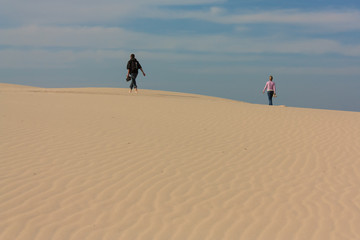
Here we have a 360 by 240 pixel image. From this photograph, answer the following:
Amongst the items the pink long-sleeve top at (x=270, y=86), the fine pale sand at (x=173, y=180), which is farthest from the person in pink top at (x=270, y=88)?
the fine pale sand at (x=173, y=180)

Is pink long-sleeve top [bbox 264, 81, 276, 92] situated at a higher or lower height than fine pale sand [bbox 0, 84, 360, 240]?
higher

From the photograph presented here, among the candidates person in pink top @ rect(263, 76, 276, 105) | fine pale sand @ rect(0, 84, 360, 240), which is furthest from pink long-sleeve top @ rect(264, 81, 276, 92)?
fine pale sand @ rect(0, 84, 360, 240)

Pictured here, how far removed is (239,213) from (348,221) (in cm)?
139

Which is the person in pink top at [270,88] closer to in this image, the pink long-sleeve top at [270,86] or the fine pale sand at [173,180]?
the pink long-sleeve top at [270,86]

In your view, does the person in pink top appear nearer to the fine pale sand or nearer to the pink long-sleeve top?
the pink long-sleeve top

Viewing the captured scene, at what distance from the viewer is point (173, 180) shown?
6.29 m

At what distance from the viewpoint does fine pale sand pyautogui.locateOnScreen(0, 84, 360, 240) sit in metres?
4.75

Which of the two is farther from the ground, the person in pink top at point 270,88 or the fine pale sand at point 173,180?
the person in pink top at point 270,88

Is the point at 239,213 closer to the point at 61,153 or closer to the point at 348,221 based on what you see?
the point at 348,221

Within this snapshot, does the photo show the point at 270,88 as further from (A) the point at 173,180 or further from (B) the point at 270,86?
(A) the point at 173,180

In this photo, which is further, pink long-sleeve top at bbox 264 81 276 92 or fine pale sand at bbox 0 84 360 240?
pink long-sleeve top at bbox 264 81 276 92

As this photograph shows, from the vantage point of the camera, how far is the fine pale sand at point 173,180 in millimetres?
4754

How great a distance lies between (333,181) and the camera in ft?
22.3

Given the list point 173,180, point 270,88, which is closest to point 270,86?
point 270,88
